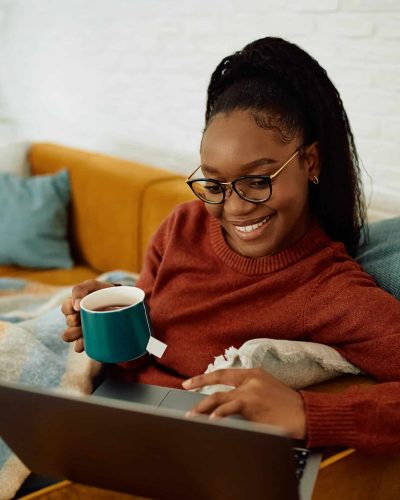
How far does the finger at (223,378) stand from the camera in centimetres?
83

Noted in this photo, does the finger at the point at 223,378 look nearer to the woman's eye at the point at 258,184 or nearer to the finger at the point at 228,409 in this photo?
the finger at the point at 228,409

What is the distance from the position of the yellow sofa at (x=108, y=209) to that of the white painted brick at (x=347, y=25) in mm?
638

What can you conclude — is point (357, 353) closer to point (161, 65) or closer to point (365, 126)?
point (365, 126)

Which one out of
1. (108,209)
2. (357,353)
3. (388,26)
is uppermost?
(388,26)

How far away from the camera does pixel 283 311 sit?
3.54 ft

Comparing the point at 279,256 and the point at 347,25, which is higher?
the point at 347,25

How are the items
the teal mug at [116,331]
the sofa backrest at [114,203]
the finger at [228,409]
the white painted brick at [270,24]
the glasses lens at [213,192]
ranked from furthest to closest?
the sofa backrest at [114,203] < the white painted brick at [270,24] < the glasses lens at [213,192] < the teal mug at [116,331] < the finger at [228,409]

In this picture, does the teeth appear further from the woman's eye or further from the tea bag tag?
the tea bag tag

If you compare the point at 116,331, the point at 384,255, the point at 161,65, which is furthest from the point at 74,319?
the point at 161,65

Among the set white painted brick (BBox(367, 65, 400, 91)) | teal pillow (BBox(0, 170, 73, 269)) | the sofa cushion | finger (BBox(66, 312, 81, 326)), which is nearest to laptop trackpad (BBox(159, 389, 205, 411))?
finger (BBox(66, 312, 81, 326))

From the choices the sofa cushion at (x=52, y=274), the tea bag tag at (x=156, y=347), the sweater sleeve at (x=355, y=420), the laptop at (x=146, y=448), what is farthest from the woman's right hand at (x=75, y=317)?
the sofa cushion at (x=52, y=274)

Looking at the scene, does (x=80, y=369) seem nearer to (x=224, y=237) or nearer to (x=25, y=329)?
(x=25, y=329)

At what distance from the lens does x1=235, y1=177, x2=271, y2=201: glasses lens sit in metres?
1.03

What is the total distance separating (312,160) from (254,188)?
0.14m
